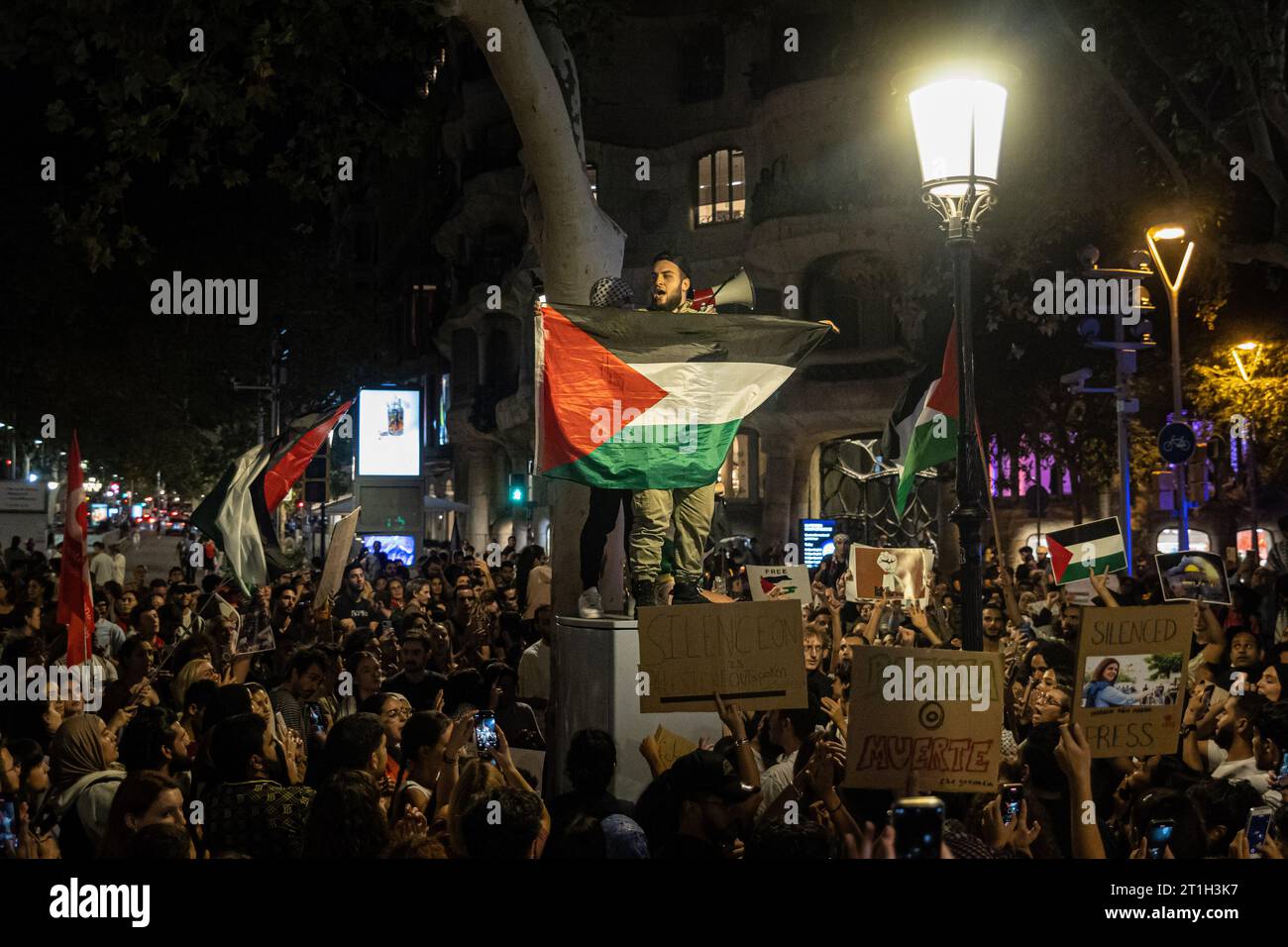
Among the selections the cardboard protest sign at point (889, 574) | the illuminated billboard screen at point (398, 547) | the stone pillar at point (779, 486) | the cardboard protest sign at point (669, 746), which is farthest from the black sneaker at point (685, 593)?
the stone pillar at point (779, 486)

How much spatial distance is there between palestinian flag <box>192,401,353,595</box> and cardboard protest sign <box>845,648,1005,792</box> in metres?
7.39

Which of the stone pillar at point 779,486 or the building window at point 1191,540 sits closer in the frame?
the stone pillar at point 779,486

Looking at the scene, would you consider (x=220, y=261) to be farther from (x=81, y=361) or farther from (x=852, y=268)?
(x=852, y=268)

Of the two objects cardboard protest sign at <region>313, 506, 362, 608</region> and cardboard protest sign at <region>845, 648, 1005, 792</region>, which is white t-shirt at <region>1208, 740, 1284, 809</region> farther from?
cardboard protest sign at <region>313, 506, 362, 608</region>

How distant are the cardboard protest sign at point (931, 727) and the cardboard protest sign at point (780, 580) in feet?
18.3

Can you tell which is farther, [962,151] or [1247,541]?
[1247,541]

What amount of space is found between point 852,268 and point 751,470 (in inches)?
268

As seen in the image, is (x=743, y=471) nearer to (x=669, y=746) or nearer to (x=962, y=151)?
(x=962, y=151)

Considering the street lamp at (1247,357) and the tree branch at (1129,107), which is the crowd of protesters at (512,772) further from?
the street lamp at (1247,357)

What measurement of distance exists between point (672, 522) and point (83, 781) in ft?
10.5

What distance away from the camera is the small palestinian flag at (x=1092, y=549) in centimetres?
1168

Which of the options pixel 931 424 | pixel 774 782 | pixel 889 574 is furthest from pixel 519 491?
pixel 774 782

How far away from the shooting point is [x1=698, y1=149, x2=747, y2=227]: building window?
36312mm

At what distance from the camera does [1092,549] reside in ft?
38.5
